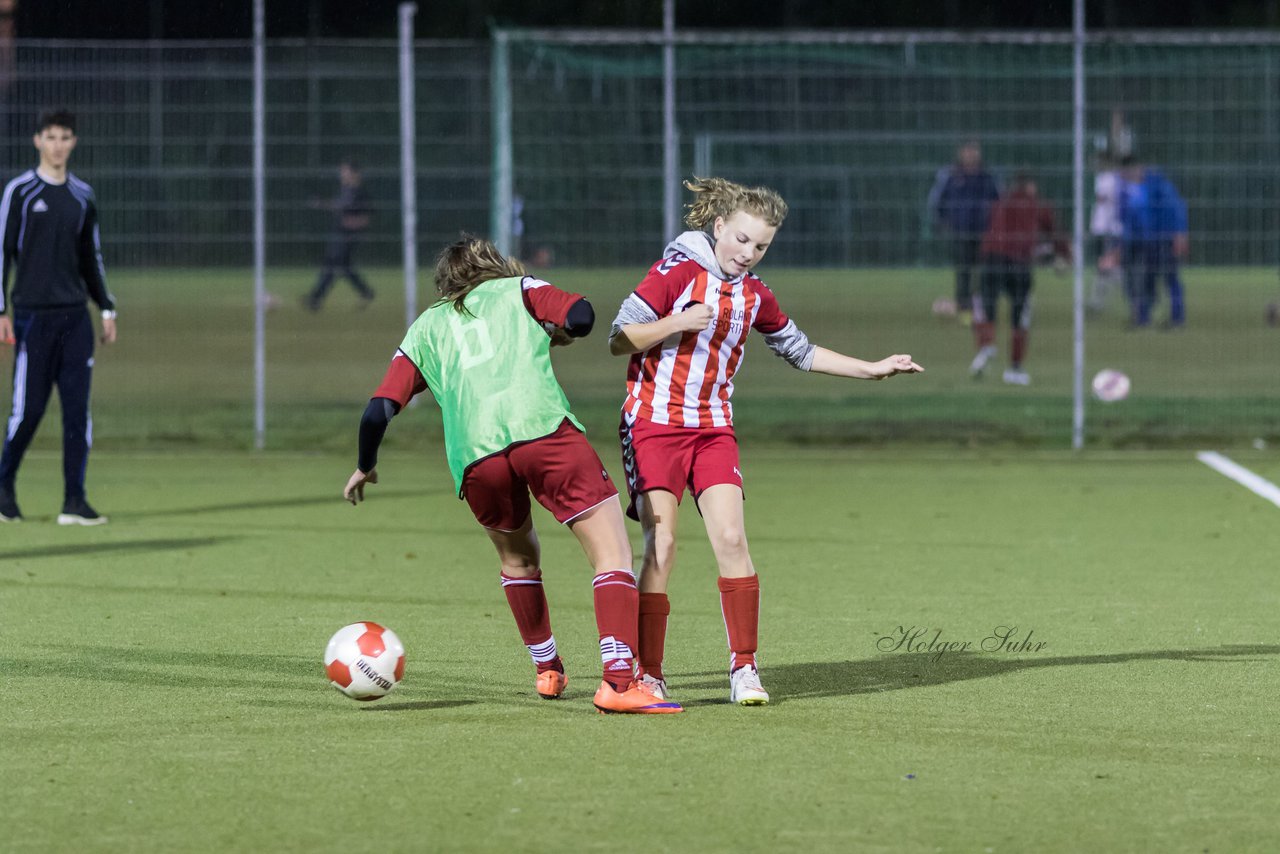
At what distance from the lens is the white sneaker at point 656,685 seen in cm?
586

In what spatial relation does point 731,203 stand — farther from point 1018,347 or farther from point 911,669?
point 1018,347

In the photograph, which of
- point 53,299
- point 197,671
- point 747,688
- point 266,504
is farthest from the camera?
point 266,504

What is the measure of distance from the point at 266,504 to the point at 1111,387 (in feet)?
24.1

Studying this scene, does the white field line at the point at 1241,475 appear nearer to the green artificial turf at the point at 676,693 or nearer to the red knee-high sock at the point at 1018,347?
the green artificial turf at the point at 676,693

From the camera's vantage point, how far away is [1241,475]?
1247 cm

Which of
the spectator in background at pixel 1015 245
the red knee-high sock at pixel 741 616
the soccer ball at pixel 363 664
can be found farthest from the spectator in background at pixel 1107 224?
the soccer ball at pixel 363 664

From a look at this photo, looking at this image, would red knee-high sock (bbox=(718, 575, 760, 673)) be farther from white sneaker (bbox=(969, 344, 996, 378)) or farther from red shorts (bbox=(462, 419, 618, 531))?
white sneaker (bbox=(969, 344, 996, 378))

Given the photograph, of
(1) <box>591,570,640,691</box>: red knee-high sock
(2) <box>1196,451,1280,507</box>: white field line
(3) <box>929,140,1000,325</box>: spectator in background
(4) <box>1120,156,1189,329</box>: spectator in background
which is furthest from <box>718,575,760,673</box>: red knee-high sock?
(4) <box>1120,156,1189,329</box>: spectator in background

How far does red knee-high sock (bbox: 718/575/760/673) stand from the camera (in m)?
5.92

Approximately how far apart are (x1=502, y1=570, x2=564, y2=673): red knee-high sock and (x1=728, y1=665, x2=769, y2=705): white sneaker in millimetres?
554

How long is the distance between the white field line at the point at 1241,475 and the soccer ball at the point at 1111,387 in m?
1.88

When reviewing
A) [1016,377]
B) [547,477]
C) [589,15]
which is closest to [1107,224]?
[1016,377]

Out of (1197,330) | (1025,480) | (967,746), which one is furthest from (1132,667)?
(1197,330)

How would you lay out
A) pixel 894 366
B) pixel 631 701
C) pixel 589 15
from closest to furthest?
pixel 631 701 < pixel 894 366 < pixel 589 15
